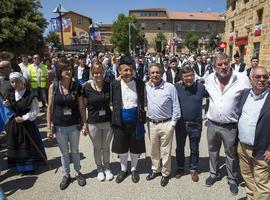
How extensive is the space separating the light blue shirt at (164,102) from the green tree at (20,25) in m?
12.7

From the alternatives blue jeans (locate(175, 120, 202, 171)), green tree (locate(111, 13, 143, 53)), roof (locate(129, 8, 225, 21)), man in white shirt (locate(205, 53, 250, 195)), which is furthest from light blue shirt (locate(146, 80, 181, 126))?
roof (locate(129, 8, 225, 21))

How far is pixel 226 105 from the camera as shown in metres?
3.93

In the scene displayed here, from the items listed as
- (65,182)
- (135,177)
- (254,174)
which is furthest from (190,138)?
(65,182)

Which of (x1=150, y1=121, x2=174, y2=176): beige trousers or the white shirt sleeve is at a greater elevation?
the white shirt sleeve

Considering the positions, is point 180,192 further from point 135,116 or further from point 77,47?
point 77,47

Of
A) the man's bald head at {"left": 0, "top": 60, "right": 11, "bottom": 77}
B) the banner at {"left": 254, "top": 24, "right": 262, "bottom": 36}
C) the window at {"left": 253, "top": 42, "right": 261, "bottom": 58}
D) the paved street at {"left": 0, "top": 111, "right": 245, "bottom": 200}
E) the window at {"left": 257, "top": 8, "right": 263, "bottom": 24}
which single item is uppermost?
the window at {"left": 257, "top": 8, "right": 263, "bottom": 24}

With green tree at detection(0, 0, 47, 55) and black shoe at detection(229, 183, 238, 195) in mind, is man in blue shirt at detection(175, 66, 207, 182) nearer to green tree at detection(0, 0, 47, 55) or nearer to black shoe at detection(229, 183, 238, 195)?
black shoe at detection(229, 183, 238, 195)

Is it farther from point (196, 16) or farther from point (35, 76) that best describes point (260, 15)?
point (196, 16)

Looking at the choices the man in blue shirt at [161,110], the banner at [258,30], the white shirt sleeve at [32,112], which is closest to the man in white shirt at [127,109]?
the man in blue shirt at [161,110]

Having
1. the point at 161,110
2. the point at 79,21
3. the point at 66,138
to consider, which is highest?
the point at 79,21

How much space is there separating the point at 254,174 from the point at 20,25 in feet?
48.1

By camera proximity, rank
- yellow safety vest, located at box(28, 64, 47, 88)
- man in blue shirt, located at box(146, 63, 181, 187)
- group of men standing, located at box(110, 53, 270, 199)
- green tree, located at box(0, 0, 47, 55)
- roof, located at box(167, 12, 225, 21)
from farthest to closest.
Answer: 1. roof, located at box(167, 12, 225, 21)
2. green tree, located at box(0, 0, 47, 55)
3. yellow safety vest, located at box(28, 64, 47, 88)
4. man in blue shirt, located at box(146, 63, 181, 187)
5. group of men standing, located at box(110, 53, 270, 199)

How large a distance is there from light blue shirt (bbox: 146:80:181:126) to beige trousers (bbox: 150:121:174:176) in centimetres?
13

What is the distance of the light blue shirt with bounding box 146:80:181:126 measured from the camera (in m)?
4.27
